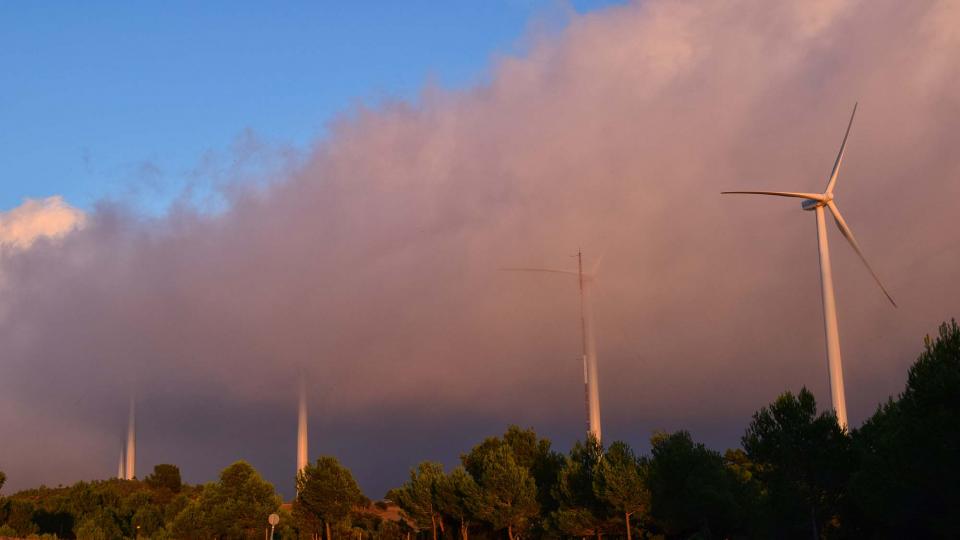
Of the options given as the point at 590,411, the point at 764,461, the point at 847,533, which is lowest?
the point at 847,533

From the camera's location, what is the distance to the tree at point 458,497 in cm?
10844

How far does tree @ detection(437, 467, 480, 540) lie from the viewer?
10844 centimetres

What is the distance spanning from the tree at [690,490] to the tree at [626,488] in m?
2.28

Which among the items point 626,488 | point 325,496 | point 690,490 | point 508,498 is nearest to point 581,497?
point 626,488

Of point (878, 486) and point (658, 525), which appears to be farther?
point (658, 525)

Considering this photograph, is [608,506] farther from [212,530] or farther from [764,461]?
[212,530]

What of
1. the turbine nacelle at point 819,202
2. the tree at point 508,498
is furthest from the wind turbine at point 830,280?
the tree at point 508,498

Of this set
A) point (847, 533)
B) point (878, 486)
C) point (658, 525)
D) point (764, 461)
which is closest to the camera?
point (878, 486)

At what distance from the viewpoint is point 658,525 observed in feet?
281

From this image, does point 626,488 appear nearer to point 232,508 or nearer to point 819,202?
point 819,202

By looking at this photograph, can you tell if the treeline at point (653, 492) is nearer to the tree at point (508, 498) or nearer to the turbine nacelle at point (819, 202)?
the tree at point (508, 498)

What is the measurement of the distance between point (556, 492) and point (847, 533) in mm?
38322

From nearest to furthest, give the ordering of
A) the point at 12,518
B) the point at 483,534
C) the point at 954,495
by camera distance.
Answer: the point at 954,495 → the point at 483,534 → the point at 12,518

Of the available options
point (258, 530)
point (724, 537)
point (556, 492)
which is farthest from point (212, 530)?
point (724, 537)
